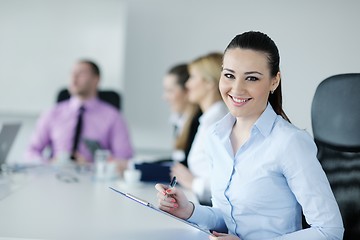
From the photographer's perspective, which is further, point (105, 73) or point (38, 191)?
point (105, 73)

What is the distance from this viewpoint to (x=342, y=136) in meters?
1.43

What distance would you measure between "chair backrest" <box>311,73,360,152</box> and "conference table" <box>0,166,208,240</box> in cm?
48

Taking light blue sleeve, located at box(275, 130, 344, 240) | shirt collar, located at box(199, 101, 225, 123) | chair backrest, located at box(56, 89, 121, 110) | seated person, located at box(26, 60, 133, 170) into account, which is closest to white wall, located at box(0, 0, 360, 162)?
chair backrest, located at box(56, 89, 121, 110)

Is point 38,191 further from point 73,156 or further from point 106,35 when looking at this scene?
point 106,35

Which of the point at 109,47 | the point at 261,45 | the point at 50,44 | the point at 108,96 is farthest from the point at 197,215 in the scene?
the point at 50,44

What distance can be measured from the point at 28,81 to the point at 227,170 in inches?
121

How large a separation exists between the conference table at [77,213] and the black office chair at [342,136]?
18.2 inches

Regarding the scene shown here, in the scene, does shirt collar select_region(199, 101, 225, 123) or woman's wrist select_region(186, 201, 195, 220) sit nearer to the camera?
woman's wrist select_region(186, 201, 195, 220)

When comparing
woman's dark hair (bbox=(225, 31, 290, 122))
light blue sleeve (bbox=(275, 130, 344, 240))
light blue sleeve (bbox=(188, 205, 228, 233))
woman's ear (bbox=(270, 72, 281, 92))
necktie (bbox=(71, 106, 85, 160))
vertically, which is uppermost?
woman's dark hair (bbox=(225, 31, 290, 122))

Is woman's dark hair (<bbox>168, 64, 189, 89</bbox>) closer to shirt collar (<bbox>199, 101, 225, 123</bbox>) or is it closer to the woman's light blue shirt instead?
shirt collar (<bbox>199, 101, 225, 123</bbox>)

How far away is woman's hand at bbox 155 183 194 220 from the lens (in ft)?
4.04

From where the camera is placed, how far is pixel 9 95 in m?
3.96

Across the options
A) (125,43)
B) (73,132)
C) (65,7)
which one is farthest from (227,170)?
(65,7)

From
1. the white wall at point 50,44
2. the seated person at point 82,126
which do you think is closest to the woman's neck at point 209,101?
the seated person at point 82,126
